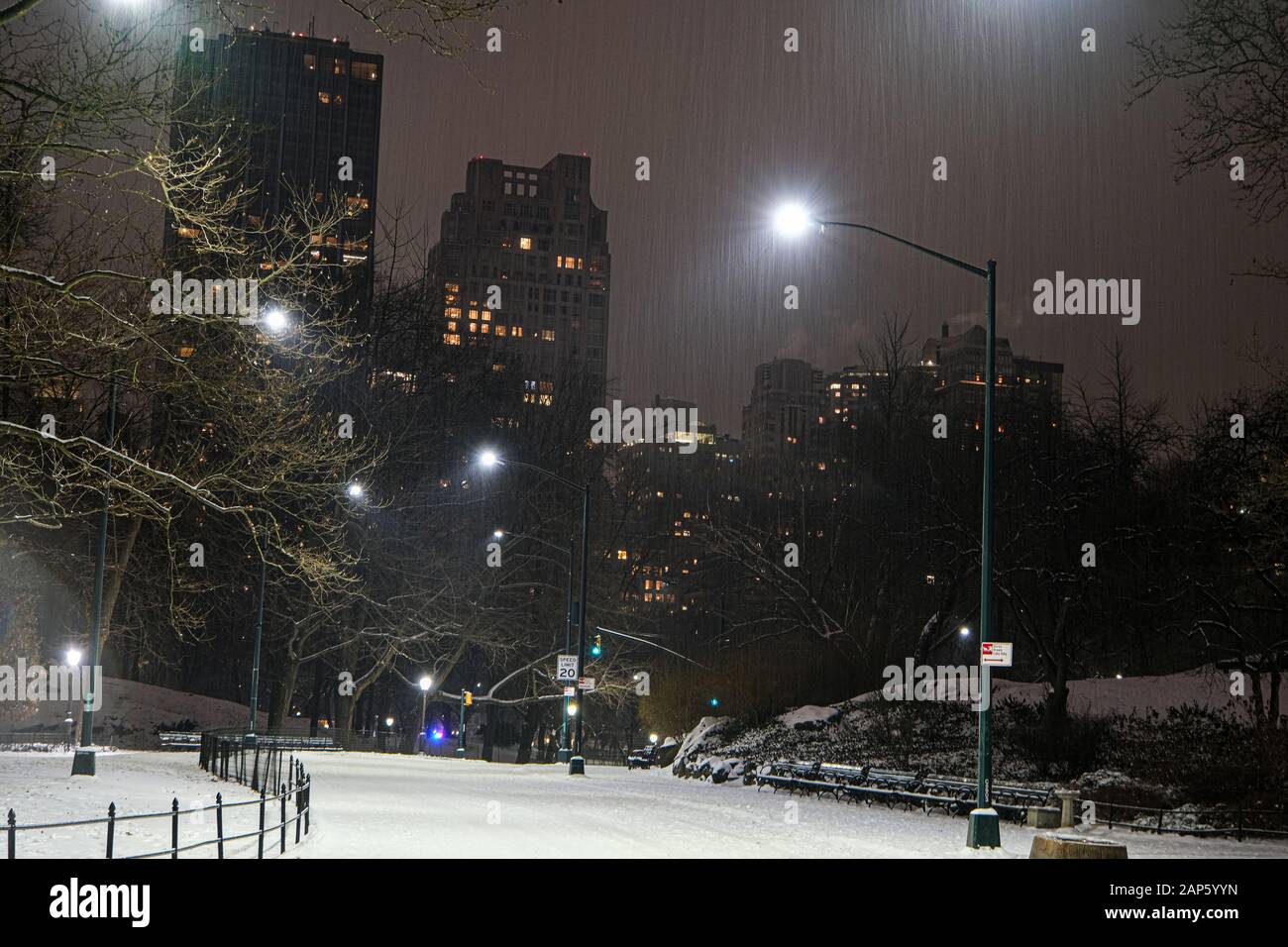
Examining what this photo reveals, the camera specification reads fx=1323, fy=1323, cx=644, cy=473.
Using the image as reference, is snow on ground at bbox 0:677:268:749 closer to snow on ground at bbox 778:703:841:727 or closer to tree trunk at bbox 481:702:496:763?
tree trunk at bbox 481:702:496:763

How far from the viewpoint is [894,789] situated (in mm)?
26891

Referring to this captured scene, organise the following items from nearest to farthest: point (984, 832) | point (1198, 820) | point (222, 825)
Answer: point (222, 825)
point (984, 832)
point (1198, 820)

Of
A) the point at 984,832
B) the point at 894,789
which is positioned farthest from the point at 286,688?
the point at 984,832

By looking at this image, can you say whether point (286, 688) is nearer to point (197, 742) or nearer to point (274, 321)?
point (197, 742)

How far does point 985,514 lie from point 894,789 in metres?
10.3

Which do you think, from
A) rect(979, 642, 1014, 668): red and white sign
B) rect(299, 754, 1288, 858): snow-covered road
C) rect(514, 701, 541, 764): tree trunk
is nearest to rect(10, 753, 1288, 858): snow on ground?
rect(299, 754, 1288, 858): snow-covered road

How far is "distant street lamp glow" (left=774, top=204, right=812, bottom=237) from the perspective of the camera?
19.7m

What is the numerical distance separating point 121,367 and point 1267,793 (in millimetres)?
19413

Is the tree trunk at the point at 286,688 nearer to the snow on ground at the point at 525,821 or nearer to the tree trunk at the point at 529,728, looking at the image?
the tree trunk at the point at 529,728

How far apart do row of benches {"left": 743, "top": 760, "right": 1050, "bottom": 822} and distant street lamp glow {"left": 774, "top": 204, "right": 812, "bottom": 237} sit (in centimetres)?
1017

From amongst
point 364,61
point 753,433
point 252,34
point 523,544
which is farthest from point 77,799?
point 364,61

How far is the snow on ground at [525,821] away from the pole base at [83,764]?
0.56m

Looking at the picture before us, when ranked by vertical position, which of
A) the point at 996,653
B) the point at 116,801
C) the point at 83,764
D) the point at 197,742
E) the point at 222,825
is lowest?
the point at 197,742
